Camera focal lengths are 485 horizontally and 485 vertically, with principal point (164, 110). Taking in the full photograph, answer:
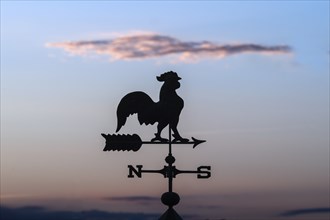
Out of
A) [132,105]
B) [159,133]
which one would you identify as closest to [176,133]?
[159,133]

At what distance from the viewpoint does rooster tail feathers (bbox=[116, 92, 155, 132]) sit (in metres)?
5.28

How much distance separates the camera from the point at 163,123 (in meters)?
4.95

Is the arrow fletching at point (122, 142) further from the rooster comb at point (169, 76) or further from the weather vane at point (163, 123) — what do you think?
the rooster comb at point (169, 76)

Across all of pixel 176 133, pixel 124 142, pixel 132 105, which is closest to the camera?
pixel 176 133

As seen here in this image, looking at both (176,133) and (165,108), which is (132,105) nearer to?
(165,108)

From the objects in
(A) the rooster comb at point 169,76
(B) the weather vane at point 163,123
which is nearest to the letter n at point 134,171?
(B) the weather vane at point 163,123

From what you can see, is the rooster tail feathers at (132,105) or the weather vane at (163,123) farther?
the rooster tail feathers at (132,105)

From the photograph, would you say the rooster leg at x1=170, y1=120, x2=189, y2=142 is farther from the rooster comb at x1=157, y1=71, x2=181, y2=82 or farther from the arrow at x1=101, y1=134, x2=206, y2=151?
the rooster comb at x1=157, y1=71, x2=181, y2=82

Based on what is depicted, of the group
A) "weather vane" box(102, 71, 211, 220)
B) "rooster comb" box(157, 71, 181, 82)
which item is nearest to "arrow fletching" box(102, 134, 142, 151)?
"weather vane" box(102, 71, 211, 220)

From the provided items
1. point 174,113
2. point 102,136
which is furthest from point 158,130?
point 102,136

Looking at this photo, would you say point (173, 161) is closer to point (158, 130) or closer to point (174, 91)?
point (158, 130)

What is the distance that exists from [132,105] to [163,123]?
589 millimetres

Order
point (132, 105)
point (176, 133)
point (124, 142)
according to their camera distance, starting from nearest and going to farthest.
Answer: point (176, 133)
point (124, 142)
point (132, 105)

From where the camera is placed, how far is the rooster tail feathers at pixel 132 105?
528 cm
